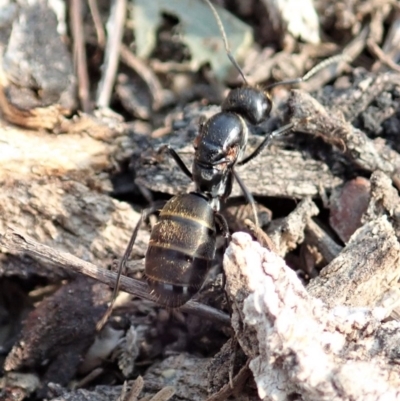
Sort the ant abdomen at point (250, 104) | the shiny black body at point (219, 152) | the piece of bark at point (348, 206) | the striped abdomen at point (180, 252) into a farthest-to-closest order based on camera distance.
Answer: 1. the ant abdomen at point (250, 104)
2. the shiny black body at point (219, 152)
3. the piece of bark at point (348, 206)
4. the striped abdomen at point (180, 252)

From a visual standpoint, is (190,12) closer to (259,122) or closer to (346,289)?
(259,122)

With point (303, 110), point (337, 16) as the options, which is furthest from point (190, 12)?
point (303, 110)

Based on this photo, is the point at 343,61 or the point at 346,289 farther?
the point at 343,61

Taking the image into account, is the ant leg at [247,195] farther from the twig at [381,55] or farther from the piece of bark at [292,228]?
the twig at [381,55]

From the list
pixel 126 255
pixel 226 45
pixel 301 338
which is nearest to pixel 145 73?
pixel 226 45

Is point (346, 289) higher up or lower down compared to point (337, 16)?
lower down

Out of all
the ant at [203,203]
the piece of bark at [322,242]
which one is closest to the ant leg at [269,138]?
the ant at [203,203]

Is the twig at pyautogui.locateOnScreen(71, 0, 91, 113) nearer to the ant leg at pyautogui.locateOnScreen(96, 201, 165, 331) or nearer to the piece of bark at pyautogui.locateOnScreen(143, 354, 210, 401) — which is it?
the ant leg at pyautogui.locateOnScreen(96, 201, 165, 331)
